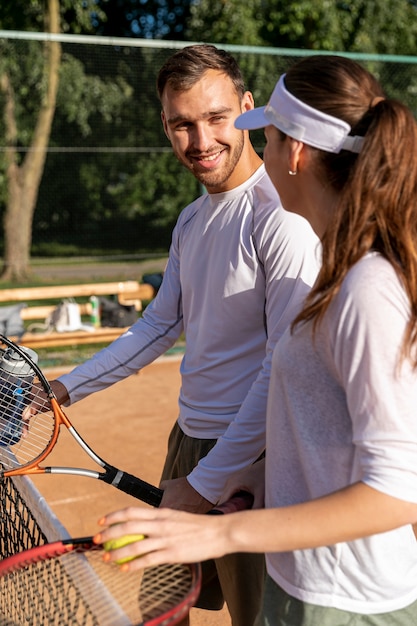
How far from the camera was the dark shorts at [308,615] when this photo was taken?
1.44 m

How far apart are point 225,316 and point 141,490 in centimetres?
50

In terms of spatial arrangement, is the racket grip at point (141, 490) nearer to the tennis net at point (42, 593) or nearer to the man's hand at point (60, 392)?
the tennis net at point (42, 593)

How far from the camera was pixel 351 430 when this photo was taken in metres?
1.34

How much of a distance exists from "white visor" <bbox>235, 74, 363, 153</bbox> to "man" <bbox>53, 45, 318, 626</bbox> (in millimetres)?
603

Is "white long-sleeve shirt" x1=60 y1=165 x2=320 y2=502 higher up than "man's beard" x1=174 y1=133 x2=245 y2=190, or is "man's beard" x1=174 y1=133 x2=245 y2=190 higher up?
"man's beard" x1=174 y1=133 x2=245 y2=190

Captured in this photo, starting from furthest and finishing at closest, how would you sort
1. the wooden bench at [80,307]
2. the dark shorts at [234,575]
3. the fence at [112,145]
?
the fence at [112,145]
the wooden bench at [80,307]
the dark shorts at [234,575]

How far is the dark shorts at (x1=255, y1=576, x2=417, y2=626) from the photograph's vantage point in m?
1.44

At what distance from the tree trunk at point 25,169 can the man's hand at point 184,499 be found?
1055 centimetres

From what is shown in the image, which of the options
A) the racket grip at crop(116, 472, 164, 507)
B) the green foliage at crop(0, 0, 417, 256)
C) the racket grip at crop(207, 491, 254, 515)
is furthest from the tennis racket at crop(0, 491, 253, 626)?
the green foliage at crop(0, 0, 417, 256)

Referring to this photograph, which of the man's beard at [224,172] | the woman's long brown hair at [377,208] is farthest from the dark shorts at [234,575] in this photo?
the woman's long brown hair at [377,208]

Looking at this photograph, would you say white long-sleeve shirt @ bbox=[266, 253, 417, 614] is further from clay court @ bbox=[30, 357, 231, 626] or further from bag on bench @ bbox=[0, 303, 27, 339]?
bag on bench @ bbox=[0, 303, 27, 339]

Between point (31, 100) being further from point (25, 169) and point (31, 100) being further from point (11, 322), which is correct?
point (11, 322)

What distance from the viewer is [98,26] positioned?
60.2 feet

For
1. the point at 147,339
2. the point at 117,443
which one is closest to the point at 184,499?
the point at 147,339
